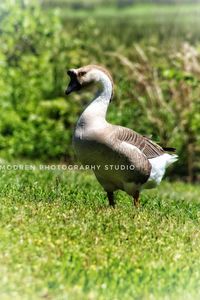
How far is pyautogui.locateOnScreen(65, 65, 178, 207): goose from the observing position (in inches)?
311

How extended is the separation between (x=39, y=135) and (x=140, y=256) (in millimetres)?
11517

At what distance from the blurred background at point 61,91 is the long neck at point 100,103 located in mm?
8172

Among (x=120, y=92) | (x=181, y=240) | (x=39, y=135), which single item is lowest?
(x=39, y=135)

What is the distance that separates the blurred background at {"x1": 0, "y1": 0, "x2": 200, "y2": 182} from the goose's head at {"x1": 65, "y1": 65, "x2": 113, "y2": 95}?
8.24 m

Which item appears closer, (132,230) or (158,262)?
(158,262)

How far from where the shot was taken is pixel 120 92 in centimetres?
1723

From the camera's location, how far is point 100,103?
829 cm

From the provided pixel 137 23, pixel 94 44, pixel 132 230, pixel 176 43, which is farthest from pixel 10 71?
pixel 132 230

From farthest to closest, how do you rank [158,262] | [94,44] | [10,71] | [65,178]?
[94,44], [10,71], [65,178], [158,262]

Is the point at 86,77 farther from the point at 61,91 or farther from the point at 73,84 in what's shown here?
the point at 61,91

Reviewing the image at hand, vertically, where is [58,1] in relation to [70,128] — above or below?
above

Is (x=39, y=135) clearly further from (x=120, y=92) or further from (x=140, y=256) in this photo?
(x=140, y=256)

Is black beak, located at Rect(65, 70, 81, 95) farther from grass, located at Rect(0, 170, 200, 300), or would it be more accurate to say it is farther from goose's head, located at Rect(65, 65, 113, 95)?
grass, located at Rect(0, 170, 200, 300)

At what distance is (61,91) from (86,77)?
10411mm
